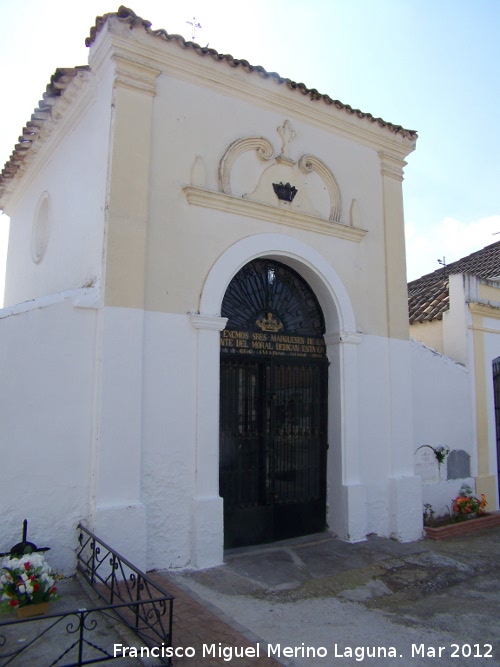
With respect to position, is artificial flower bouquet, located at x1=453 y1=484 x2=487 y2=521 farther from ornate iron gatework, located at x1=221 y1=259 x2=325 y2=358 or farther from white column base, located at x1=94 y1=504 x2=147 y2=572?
white column base, located at x1=94 y1=504 x2=147 y2=572

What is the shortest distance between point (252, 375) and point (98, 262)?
2263 mm

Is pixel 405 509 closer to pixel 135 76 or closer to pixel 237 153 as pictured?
pixel 237 153

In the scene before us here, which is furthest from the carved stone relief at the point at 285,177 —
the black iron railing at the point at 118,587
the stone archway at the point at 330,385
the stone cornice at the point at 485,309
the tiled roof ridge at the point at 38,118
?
the black iron railing at the point at 118,587

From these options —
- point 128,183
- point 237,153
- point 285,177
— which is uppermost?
point 237,153

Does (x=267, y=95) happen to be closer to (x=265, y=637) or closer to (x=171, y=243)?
(x=171, y=243)

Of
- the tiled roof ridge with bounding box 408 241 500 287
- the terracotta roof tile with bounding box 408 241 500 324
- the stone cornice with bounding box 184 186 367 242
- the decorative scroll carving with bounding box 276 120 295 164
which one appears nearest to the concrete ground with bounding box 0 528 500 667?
the stone cornice with bounding box 184 186 367 242

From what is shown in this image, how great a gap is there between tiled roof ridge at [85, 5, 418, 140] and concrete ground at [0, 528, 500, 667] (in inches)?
220

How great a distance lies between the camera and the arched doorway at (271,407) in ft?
21.0

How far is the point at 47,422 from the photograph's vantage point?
16.7 feet

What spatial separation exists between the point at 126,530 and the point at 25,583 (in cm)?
107

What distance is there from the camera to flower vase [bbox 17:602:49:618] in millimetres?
4273

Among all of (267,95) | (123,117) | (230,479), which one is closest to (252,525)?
(230,479)

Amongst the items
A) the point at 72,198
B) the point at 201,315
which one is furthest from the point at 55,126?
the point at 201,315

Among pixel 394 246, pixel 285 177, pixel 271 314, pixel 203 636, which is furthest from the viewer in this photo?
pixel 394 246
